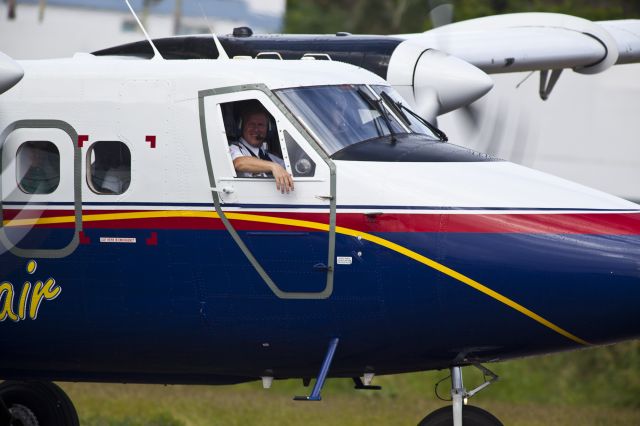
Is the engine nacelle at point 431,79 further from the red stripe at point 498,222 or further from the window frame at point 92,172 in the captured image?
the red stripe at point 498,222

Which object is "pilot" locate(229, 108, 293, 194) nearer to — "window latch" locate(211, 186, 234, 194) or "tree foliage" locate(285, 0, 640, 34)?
"window latch" locate(211, 186, 234, 194)

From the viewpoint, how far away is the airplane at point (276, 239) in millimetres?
10273

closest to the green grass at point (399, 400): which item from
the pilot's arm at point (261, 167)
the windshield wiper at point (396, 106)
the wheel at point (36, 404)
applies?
the wheel at point (36, 404)

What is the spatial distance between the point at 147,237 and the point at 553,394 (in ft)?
36.6

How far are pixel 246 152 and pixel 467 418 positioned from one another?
283 cm

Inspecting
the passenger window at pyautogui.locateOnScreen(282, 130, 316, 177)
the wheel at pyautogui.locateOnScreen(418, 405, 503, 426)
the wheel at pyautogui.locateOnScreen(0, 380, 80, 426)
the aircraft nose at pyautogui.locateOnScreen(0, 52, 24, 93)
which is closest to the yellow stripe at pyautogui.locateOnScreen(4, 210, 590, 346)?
the passenger window at pyautogui.locateOnScreen(282, 130, 316, 177)

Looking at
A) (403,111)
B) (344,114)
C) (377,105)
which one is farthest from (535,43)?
(344,114)

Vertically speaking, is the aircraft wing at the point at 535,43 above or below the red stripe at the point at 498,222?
above

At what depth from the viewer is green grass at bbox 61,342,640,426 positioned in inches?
659

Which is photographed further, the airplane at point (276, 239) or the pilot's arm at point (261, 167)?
the pilot's arm at point (261, 167)

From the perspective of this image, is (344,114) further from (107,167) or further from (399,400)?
(399,400)

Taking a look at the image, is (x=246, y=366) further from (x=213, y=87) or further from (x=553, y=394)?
(x=553, y=394)

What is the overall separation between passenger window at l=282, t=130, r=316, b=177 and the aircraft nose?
220cm

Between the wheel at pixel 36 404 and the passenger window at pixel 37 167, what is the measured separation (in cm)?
254
